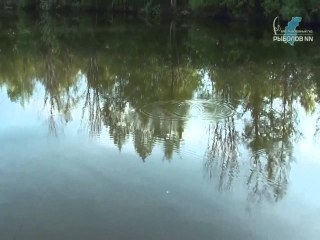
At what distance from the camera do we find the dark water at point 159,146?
4.60 m

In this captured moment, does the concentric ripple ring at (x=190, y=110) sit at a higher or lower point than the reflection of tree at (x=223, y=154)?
higher

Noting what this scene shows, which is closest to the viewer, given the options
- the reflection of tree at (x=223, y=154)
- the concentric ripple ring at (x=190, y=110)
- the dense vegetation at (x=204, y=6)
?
the reflection of tree at (x=223, y=154)

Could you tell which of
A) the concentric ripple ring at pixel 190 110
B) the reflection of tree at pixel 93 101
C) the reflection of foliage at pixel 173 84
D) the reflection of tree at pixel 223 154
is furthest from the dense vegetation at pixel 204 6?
the reflection of tree at pixel 223 154

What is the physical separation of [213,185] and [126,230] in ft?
4.80

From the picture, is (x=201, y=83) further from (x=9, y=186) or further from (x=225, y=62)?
(x=9, y=186)

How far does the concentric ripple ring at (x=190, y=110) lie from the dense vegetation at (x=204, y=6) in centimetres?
1184

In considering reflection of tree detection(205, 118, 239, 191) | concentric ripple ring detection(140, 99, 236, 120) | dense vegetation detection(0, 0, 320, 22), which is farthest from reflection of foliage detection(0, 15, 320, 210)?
dense vegetation detection(0, 0, 320, 22)

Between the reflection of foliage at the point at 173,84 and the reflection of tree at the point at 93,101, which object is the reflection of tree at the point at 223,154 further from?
the reflection of tree at the point at 93,101

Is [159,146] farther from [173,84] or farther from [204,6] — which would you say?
[204,6]

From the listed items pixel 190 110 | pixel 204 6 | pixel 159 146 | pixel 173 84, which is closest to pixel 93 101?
pixel 173 84

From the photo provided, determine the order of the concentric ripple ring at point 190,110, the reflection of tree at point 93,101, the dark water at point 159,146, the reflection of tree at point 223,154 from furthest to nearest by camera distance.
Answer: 1. the concentric ripple ring at point 190,110
2. the reflection of tree at point 93,101
3. the reflection of tree at point 223,154
4. the dark water at point 159,146

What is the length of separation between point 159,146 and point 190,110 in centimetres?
154

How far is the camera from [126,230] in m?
4.39

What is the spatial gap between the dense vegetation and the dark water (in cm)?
661
